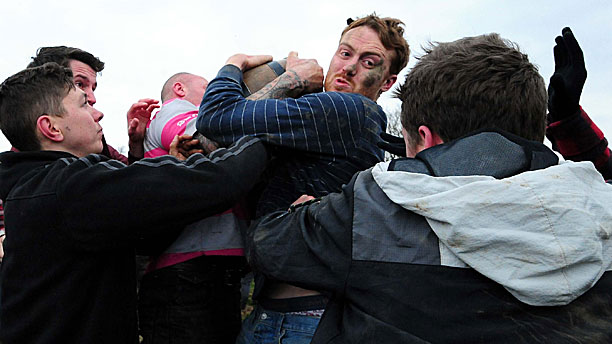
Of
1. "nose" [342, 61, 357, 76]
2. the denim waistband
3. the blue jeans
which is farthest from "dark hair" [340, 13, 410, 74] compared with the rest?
the blue jeans

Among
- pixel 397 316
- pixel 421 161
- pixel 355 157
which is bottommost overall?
pixel 397 316

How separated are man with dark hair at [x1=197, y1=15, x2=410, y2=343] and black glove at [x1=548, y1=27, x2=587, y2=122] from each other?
1.06 metres

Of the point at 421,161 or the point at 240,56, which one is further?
the point at 240,56

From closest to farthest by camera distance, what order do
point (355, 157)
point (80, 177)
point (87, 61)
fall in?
point (80, 177), point (355, 157), point (87, 61)

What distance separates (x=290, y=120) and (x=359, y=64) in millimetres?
843

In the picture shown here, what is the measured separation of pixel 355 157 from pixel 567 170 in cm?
108

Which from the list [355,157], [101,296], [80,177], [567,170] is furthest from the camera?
[355,157]

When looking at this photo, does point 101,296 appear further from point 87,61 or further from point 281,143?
point 87,61

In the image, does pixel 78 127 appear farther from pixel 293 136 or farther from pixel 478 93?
pixel 478 93

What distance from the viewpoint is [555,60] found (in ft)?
9.26

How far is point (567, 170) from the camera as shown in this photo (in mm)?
1524

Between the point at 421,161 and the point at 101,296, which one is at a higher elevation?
the point at 421,161

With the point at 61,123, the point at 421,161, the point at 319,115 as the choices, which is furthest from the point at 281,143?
the point at 61,123

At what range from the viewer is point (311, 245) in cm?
175
